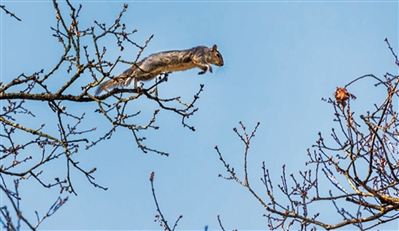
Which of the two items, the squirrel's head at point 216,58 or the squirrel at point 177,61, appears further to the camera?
the squirrel's head at point 216,58

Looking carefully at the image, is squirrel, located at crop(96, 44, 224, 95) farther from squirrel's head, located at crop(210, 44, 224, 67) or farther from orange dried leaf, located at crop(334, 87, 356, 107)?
orange dried leaf, located at crop(334, 87, 356, 107)

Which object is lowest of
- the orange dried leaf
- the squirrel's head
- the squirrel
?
the orange dried leaf

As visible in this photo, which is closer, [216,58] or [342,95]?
[342,95]

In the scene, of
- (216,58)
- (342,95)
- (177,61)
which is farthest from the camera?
(216,58)

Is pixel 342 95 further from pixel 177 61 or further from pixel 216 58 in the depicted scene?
pixel 216 58

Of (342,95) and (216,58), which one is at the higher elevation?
(216,58)

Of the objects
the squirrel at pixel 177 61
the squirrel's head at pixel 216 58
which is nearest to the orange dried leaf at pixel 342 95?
the squirrel at pixel 177 61

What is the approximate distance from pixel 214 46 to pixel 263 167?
17.2 feet

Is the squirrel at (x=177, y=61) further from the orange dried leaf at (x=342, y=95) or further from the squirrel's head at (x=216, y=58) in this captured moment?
the orange dried leaf at (x=342, y=95)

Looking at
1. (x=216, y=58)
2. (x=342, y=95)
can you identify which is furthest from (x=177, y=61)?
(x=342, y=95)

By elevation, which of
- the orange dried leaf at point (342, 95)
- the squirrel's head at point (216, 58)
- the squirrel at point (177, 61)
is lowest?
the orange dried leaf at point (342, 95)

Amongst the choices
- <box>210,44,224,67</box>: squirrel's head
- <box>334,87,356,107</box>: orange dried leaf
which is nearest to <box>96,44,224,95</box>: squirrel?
<box>210,44,224,67</box>: squirrel's head

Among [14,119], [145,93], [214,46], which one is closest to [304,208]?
[145,93]

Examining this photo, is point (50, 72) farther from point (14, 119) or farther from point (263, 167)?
point (263, 167)
